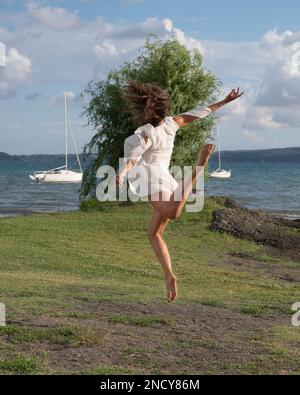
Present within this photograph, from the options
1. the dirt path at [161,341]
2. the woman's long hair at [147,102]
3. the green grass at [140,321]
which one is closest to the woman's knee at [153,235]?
the woman's long hair at [147,102]

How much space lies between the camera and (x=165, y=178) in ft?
25.2

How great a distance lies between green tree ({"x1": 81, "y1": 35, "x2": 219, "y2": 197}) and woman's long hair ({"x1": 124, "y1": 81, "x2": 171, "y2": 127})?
27.3 m

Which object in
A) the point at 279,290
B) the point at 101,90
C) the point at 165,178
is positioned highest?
the point at 101,90

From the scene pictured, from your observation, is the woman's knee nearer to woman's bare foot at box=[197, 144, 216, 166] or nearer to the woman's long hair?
woman's bare foot at box=[197, 144, 216, 166]

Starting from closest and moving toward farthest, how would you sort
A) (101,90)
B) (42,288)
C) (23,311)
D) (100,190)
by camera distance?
(23,311) → (42,288) → (100,190) → (101,90)

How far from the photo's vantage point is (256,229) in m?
28.2

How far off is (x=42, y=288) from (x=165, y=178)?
5646 millimetres

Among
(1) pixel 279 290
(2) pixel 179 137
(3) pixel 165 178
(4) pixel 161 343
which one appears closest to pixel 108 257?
(1) pixel 279 290

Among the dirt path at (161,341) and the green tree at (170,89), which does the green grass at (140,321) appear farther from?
the green tree at (170,89)

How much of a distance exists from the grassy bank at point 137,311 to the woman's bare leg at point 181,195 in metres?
1.71

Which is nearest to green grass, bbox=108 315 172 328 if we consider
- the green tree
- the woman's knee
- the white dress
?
the woman's knee

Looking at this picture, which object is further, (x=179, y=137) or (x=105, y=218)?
(x=179, y=137)

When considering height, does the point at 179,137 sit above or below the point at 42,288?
above
